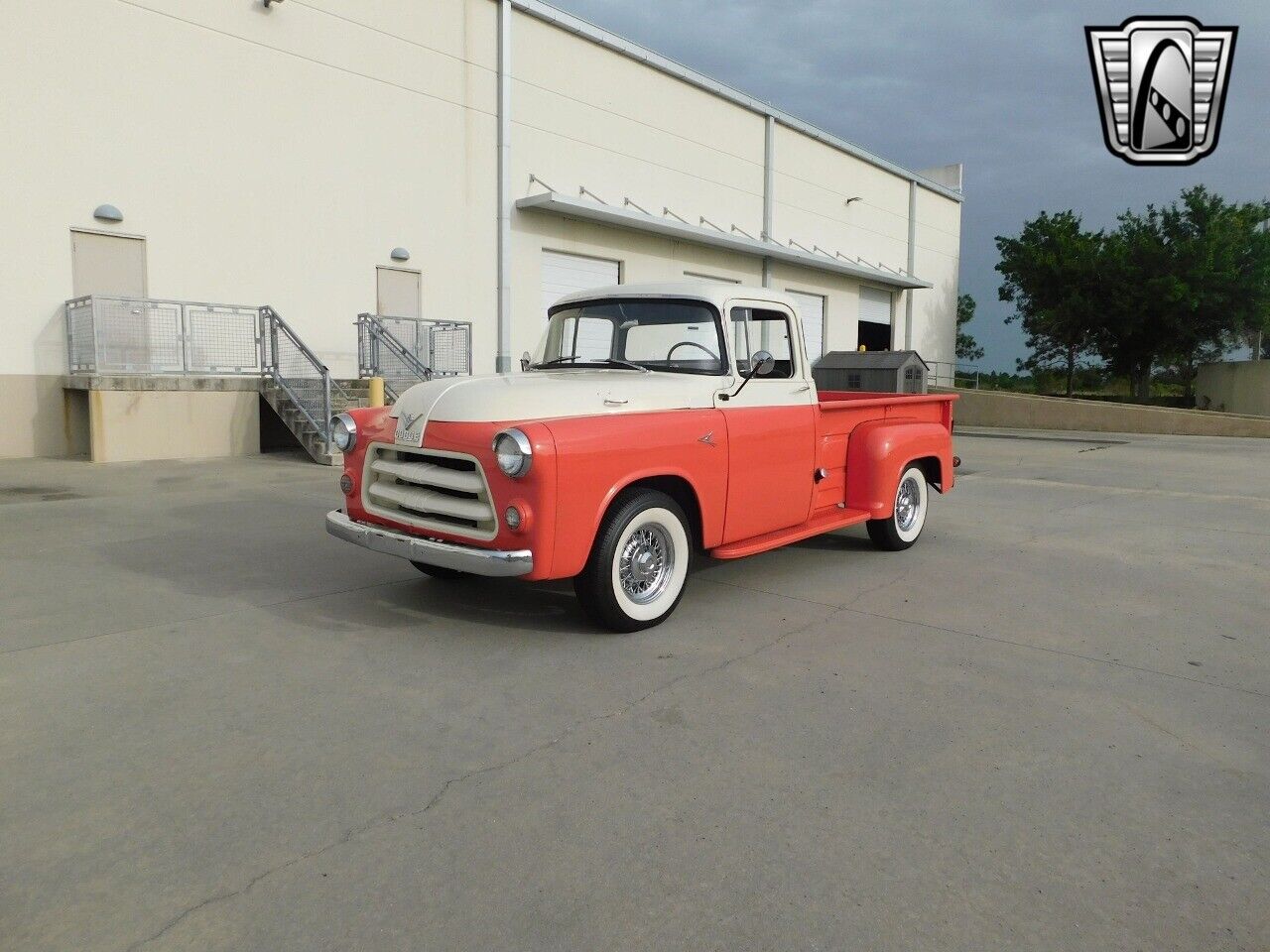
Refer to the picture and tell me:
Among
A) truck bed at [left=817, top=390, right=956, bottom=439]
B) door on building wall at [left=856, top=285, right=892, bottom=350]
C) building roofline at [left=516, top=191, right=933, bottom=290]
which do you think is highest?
building roofline at [left=516, top=191, right=933, bottom=290]

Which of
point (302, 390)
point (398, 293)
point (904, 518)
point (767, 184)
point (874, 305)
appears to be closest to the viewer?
point (904, 518)

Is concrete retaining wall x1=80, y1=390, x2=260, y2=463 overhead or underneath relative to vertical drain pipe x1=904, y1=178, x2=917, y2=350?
underneath

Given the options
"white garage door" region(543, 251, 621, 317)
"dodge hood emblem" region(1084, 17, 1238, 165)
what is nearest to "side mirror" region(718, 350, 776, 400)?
"dodge hood emblem" region(1084, 17, 1238, 165)

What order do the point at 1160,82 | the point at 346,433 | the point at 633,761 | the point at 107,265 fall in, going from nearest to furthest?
Result: the point at 633,761 < the point at 346,433 < the point at 1160,82 < the point at 107,265

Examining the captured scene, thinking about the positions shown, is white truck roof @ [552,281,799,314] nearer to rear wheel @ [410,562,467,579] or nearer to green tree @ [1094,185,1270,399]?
rear wheel @ [410,562,467,579]

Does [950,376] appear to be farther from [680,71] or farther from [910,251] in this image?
[680,71]

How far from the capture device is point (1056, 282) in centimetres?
3198

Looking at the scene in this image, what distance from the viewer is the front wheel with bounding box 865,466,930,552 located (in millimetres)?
6844

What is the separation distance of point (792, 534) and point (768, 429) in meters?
0.77

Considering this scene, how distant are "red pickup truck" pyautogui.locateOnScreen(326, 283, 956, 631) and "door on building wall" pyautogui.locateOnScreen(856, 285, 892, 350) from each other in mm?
25953

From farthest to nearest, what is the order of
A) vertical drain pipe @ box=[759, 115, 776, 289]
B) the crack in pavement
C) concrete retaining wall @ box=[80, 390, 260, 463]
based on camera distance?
vertical drain pipe @ box=[759, 115, 776, 289] → concrete retaining wall @ box=[80, 390, 260, 463] → the crack in pavement

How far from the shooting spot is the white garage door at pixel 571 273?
65.2 ft

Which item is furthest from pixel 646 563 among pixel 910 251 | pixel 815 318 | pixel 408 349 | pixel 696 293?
pixel 910 251

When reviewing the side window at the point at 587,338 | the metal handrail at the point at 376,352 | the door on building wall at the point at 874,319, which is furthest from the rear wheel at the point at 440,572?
the door on building wall at the point at 874,319
